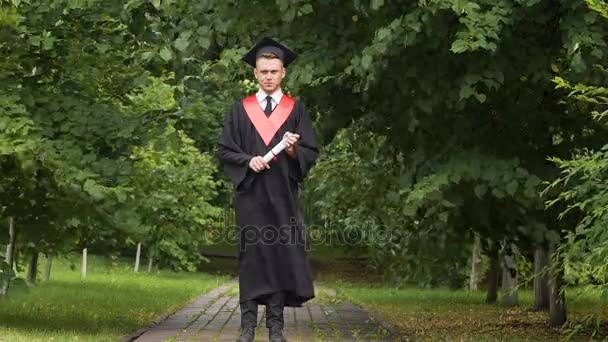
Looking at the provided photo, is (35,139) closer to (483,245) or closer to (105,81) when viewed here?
(105,81)

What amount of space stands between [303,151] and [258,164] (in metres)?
0.39

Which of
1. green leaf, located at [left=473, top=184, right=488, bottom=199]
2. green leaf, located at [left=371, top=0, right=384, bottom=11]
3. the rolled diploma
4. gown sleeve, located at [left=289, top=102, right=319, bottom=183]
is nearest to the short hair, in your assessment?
gown sleeve, located at [left=289, top=102, right=319, bottom=183]

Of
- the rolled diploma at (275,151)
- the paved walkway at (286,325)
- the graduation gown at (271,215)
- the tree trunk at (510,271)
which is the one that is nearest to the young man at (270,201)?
the graduation gown at (271,215)

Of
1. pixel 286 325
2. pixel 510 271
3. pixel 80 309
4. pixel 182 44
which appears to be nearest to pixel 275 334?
pixel 182 44

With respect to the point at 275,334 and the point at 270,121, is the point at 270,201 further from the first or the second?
the point at 275,334

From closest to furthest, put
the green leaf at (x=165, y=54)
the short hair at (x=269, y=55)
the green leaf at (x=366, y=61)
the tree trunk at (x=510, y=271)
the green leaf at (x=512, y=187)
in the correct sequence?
the short hair at (x=269, y=55), the green leaf at (x=366, y=61), the green leaf at (x=512, y=187), the green leaf at (x=165, y=54), the tree trunk at (x=510, y=271)

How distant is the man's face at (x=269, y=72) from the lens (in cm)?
828

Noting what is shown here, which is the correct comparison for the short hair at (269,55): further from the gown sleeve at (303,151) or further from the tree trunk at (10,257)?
the tree trunk at (10,257)

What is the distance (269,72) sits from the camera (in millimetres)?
8312

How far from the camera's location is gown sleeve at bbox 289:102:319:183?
27.3 ft

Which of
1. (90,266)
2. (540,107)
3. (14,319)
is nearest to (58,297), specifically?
(14,319)

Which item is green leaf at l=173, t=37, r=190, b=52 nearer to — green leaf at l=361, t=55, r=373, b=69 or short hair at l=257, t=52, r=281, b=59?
green leaf at l=361, t=55, r=373, b=69

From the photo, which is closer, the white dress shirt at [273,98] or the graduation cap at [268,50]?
the graduation cap at [268,50]

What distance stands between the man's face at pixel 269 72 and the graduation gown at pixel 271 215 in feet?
0.51
